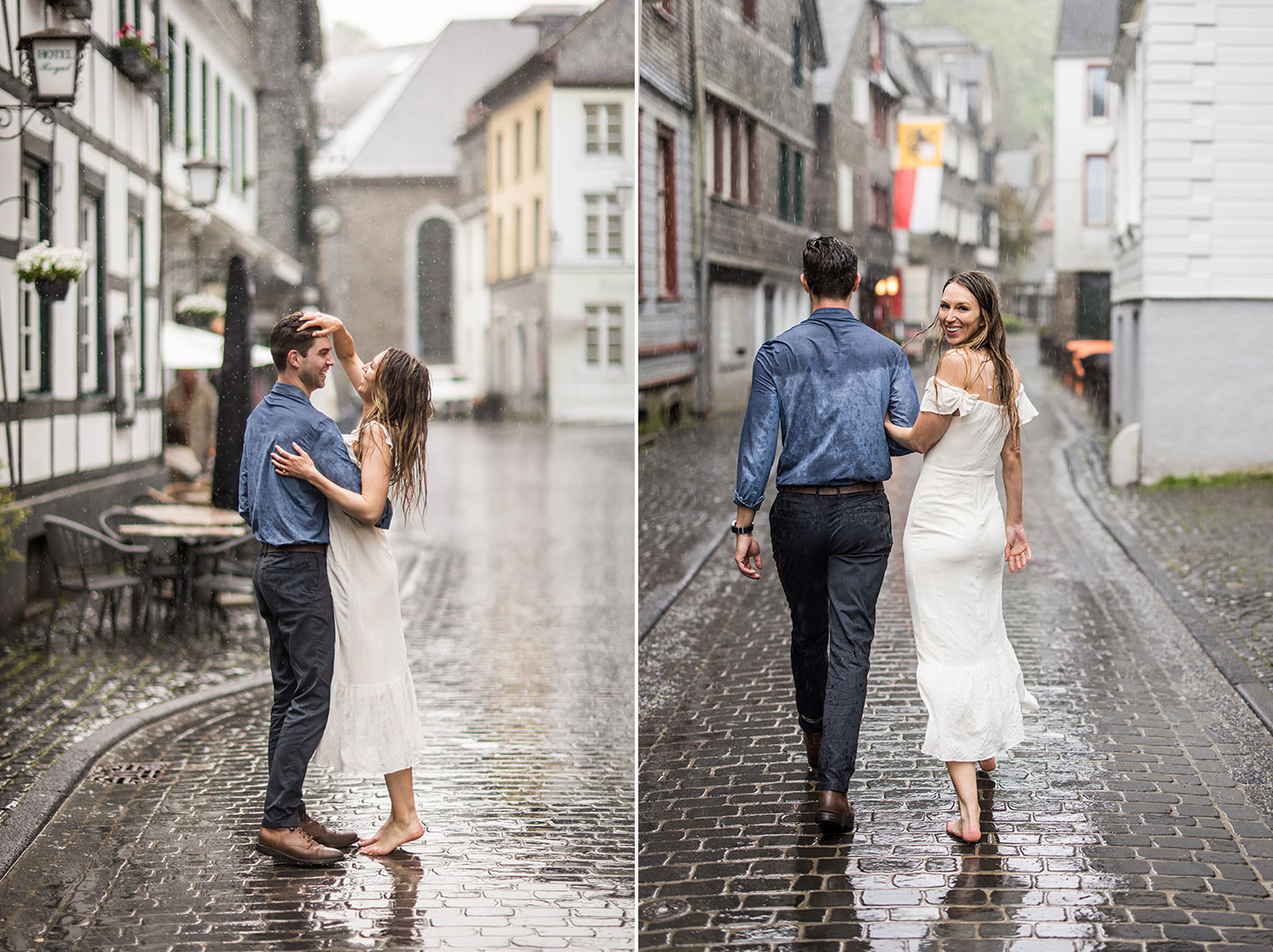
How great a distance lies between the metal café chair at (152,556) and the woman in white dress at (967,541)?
5.46 metres

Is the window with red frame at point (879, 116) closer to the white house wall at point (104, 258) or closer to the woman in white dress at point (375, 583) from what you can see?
the woman in white dress at point (375, 583)

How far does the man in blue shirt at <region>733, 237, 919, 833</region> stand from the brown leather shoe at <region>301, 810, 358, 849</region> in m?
1.53

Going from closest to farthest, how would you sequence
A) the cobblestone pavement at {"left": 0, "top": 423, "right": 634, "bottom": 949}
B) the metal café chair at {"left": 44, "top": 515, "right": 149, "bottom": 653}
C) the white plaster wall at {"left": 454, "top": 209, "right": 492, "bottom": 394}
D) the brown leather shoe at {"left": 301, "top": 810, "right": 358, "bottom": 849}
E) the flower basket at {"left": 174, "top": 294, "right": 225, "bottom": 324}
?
the cobblestone pavement at {"left": 0, "top": 423, "right": 634, "bottom": 949} → the brown leather shoe at {"left": 301, "top": 810, "right": 358, "bottom": 849} → the metal café chair at {"left": 44, "top": 515, "right": 149, "bottom": 653} → the white plaster wall at {"left": 454, "top": 209, "right": 492, "bottom": 394} → the flower basket at {"left": 174, "top": 294, "right": 225, "bottom": 324}

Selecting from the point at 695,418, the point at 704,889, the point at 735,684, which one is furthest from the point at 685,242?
the point at 704,889

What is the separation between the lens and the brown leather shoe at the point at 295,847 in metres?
4.80

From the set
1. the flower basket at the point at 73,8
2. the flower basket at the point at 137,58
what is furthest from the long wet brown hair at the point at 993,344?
the flower basket at the point at 137,58

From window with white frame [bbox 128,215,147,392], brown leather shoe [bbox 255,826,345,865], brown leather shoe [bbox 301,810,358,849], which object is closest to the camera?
brown leather shoe [bbox 255,826,345,865]

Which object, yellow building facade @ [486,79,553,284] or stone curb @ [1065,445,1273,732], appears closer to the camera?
stone curb @ [1065,445,1273,732]

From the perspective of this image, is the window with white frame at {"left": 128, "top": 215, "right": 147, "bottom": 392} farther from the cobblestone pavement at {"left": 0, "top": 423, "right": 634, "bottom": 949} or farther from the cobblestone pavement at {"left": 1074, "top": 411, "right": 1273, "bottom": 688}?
the cobblestone pavement at {"left": 1074, "top": 411, "right": 1273, "bottom": 688}

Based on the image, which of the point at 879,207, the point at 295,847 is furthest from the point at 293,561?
the point at 879,207

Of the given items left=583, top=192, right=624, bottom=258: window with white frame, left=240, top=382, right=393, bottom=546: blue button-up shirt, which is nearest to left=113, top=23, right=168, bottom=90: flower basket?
left=583, top=192, right=624, bottom=258: window with white frame

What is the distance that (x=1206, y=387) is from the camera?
6.76 metres

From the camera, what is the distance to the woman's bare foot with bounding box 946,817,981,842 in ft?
15.0

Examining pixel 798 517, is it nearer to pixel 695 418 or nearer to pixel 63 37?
pixel 695 418
